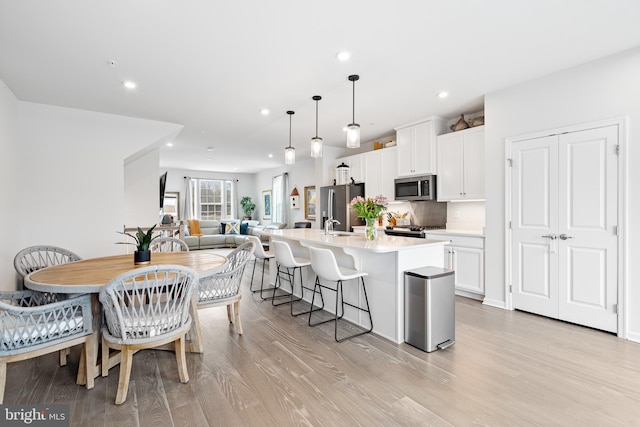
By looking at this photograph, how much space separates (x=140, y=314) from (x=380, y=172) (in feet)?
14.9

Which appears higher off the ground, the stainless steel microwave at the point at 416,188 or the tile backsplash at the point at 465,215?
the stainless steel microwave at the point at 416,188

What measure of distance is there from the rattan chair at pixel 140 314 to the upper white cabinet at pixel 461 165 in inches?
147

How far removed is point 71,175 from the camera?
13.3ft

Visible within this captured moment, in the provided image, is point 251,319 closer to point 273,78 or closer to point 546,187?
point 273,78

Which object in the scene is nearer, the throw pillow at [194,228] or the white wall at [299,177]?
the white wall at [299,177]

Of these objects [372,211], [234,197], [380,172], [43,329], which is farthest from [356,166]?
[234,197]

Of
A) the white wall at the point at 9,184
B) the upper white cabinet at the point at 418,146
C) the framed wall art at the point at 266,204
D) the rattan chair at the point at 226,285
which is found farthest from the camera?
the framed wall art at the point at 266,204

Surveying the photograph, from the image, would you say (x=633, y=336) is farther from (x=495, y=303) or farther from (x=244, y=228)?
(x=244, y=228)

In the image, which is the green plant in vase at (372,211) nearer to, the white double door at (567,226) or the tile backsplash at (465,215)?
the white double door at (567,226)

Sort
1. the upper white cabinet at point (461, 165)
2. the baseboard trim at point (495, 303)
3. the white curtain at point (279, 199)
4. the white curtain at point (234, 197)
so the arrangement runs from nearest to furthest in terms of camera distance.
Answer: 1. the baseboard trim at point (495, 303)
2. the upper white cabinet at point (461, 165)
3. the white curtain at point (279, 199)
4. the white curtain at point (234, 197)

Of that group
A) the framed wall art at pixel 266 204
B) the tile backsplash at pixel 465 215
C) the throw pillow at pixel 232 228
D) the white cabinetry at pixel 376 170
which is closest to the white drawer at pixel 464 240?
the tile backsplash at pixel 465 215

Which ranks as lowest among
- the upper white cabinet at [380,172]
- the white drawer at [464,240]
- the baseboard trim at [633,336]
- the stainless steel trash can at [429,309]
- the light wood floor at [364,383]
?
the light wood floor at [364,383]

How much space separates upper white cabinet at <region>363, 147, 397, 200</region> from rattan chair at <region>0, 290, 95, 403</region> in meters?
4.28

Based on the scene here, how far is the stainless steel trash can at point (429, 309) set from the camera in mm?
2539
